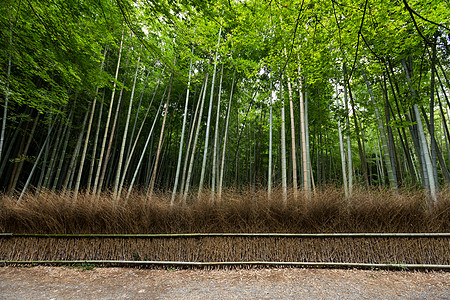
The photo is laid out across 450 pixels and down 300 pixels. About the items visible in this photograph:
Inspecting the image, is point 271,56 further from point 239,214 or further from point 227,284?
point 227,284

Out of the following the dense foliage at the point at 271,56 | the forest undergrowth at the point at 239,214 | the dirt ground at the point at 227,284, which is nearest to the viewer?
the dense foliage at the point at 271,56

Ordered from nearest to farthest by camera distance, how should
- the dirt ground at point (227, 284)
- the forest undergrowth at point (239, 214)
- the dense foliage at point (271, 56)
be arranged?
1. the dense foliage at point (271, 56)
2. the dirt ground at point (227, 284)
3. the forest undergrowth at point (239, 214)

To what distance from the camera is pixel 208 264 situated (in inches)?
96.7

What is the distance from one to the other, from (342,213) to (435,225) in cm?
105

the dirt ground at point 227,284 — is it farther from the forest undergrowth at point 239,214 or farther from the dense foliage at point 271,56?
the dense foliage at point 271,56

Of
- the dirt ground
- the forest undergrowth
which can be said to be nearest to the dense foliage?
the forest undergrowth

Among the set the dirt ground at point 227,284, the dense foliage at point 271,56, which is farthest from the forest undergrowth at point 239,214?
the dirt ground at point 227,284

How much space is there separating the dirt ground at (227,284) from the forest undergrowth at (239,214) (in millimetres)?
486

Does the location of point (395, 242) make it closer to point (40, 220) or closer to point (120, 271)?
point (120, 271)

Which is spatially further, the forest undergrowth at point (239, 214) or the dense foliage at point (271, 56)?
the forest undergrowth at point (239, 214)

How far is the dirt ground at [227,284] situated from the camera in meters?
1.90

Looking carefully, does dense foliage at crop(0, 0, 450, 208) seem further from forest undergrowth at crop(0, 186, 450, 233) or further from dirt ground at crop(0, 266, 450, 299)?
dirt ground at crop(0, 266, 450, 299)

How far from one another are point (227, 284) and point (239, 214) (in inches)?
32.2

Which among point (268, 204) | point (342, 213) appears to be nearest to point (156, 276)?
point (268, 204)
